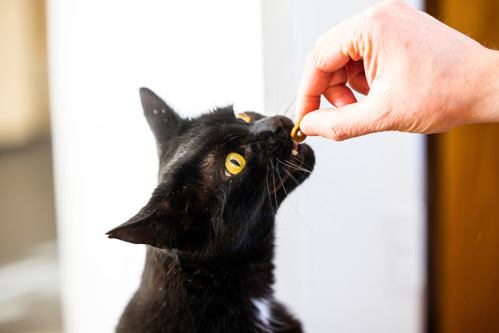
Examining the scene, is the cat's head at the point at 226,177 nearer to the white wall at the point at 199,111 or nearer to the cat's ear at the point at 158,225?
the cat's ear at the point at 158,225

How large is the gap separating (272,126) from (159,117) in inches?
10.9

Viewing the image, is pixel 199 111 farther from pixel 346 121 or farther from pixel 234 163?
pixel 346 121

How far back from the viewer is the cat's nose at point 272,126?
33.6 inches

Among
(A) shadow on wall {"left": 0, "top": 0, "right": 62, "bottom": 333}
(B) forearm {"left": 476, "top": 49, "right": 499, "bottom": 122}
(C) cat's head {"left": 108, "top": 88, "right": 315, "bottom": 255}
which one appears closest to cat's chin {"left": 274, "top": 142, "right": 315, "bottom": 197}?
(C) cat's head {"left": 108, "top": 88, "right": 315, "bottom": 255}

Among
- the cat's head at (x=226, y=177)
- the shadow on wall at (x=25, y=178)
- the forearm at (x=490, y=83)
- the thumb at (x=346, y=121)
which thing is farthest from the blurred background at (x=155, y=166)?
the forearm at (x=490, y=83)

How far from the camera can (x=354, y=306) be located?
3.80 feet

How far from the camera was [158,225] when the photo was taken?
741 mm

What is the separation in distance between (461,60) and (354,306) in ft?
2.42

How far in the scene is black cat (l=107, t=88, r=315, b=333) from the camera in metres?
0.84

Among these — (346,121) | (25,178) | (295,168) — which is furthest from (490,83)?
(25,178)

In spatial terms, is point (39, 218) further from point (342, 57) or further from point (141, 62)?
point (342, 57)

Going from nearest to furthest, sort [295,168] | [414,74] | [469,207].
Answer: [414,74], [295,168], [469,207]

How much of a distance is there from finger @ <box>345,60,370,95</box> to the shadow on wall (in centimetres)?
67

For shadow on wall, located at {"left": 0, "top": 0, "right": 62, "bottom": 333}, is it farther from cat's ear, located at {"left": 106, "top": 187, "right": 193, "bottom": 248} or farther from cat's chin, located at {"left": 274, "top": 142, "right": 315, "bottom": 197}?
cat's chin, located at {"left": 274, "top": 142, "right": 315, "bottom": 197}
